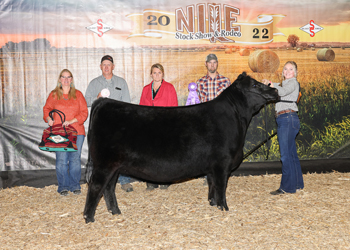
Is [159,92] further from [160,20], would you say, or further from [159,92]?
[160,20]

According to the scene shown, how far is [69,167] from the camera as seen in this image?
5.06 metres

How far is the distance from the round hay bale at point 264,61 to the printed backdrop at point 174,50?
2cm

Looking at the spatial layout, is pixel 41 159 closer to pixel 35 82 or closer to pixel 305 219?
pixel 35 82

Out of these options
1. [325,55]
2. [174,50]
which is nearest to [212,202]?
[174,50]

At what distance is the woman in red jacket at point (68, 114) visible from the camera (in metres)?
4.89

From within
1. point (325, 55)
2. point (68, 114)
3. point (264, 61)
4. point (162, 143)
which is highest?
point (325, 55)

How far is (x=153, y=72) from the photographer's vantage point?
4.94 meters

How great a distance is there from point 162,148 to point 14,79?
3.67 m

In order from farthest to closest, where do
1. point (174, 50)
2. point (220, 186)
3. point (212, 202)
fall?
point (174, 50), point (212, 202), point (220, 186)

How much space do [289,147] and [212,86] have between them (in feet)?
5.29

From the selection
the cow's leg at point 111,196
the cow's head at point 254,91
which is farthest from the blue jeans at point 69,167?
the cow's head at point 254,91

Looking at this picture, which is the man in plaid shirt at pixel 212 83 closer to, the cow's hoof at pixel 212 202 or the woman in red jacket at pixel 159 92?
the woman in red jacket at pixel 159 92

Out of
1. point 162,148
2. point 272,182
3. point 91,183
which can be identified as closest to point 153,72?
point 162,148

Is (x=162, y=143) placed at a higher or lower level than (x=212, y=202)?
higher
